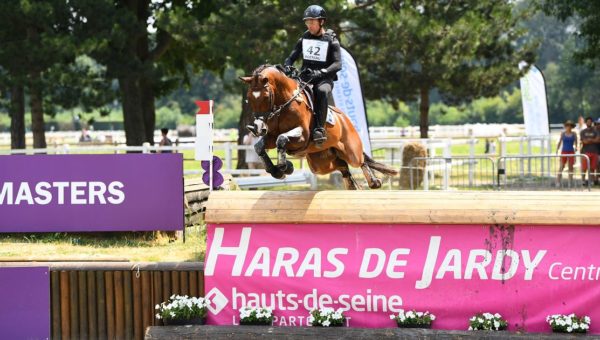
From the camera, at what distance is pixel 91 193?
39.0 ft

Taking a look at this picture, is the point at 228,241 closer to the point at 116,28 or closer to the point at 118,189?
the point at 118,189

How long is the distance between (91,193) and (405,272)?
4867mm

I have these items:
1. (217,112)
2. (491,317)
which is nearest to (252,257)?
(491,317)

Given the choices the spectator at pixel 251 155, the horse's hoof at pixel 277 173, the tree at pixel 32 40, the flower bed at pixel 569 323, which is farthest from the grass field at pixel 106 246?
the tree at pixel 32 40

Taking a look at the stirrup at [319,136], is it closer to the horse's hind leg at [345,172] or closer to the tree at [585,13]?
the horse's hind leg at [345,172]

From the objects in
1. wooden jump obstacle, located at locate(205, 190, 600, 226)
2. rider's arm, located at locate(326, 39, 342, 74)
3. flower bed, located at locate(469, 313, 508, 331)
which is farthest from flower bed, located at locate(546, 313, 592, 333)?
rider's arm, located at locate(326, 39, 342, 74)

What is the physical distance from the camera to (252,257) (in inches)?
348

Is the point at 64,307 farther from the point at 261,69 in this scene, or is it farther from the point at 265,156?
the point at 261,69

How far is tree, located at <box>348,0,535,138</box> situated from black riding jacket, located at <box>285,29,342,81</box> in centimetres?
1501

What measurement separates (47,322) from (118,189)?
2.72 meters

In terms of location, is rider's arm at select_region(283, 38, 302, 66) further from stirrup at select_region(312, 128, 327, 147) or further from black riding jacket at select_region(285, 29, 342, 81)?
stirrup at select_region(312, 128, 327, 147)

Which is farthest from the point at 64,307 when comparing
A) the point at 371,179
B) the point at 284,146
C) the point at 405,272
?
the point at 371,179

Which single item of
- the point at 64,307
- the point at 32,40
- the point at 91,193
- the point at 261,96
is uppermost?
the point at 32,40

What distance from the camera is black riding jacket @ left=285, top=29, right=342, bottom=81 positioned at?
33.2ft
